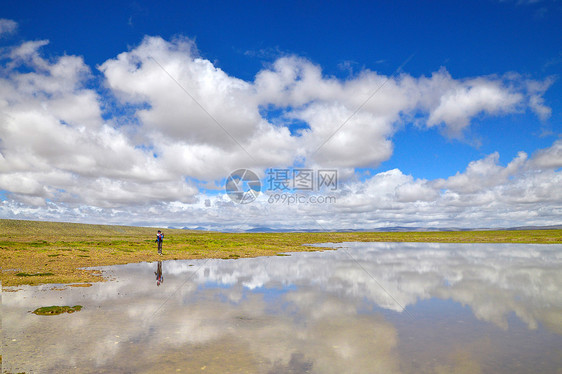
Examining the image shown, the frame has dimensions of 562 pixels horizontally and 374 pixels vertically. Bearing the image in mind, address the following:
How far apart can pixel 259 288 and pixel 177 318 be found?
9.17 metres

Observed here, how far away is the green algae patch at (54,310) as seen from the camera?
16.6 metres

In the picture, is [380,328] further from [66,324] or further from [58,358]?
[66,324]

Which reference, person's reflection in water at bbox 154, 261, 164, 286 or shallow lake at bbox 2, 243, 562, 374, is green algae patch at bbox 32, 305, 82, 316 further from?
person's reflection in water at bbox 154, 261, 164, 286

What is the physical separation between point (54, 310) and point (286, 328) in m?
12.2

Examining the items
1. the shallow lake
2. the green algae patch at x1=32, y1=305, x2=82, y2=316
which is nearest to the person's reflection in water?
the shallow lake

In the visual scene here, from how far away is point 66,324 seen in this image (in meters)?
15.0

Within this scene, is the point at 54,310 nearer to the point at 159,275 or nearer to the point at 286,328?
the point at 286,328

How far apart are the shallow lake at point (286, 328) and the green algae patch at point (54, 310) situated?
48 cm

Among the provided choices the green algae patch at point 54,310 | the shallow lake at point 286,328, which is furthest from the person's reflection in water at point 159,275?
the green algae patch at point 54,310

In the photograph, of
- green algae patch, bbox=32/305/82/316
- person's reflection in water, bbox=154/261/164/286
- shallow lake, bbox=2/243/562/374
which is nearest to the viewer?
shallow lake, bbox=2/243/562/374

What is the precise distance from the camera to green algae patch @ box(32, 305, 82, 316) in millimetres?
16594

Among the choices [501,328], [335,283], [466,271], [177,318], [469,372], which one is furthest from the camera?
[466,271]

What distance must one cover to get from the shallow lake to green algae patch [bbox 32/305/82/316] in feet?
1.57

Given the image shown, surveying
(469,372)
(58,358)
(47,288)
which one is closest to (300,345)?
(469,372)
